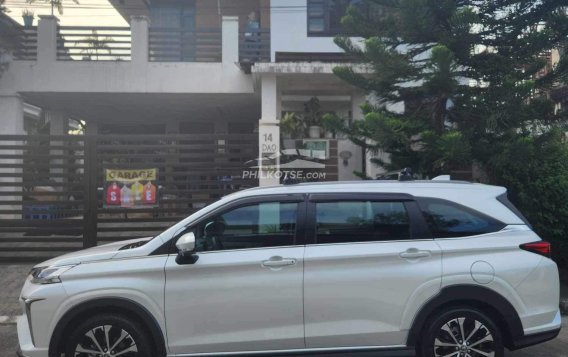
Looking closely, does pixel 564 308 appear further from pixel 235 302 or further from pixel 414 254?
pixel 235 302

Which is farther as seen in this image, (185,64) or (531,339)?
(185,64)

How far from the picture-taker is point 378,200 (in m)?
4.35

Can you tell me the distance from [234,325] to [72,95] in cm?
1081

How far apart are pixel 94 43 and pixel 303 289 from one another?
1074 centimetres

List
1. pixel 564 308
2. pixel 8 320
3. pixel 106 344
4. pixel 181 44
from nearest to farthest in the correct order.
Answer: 1. pixel 106 344
2. pixel 8 320
3. pixel 564 308
4. pixel 181 44

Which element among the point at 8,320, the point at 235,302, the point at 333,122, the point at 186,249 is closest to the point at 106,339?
the point at 186,249

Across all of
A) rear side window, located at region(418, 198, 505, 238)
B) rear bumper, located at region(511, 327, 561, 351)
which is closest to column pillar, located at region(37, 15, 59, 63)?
rear side window, located at region(418, 198, 505, 238)

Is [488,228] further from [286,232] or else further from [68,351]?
[68,351]

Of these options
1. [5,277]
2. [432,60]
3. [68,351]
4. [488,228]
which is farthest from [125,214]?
[488,228]

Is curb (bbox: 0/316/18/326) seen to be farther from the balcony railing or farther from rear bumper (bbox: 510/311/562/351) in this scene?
the balcony railing

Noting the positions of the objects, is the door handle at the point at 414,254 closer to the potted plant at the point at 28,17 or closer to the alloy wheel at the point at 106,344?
the alloy wheel at the point at 106,344

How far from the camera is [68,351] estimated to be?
156 inches

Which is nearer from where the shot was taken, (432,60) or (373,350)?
(373,350)

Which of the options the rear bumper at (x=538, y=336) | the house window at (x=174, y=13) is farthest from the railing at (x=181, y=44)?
the rear bumper at (x=538, y=336)
